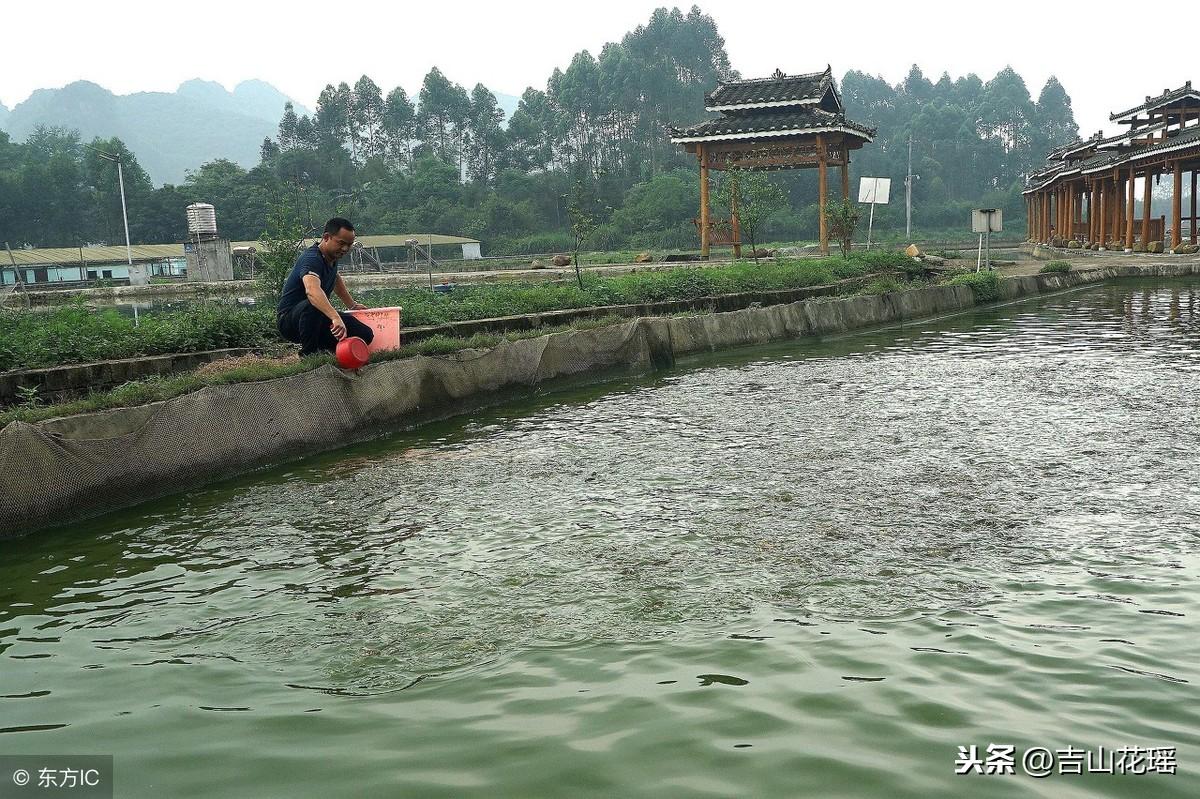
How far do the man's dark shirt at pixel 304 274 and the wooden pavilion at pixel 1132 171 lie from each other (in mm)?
27723

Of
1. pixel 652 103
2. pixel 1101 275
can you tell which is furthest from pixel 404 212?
pixel 1101 275

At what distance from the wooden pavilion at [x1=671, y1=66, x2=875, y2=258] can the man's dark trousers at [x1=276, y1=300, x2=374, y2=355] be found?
2599cm

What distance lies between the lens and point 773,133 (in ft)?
116

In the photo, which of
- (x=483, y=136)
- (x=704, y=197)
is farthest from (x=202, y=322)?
(x=483, y=136)

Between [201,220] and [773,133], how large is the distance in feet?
105

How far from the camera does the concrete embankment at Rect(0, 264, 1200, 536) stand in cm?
661

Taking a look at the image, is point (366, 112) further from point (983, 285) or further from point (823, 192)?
point (983, 285)

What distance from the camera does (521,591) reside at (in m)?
4.94

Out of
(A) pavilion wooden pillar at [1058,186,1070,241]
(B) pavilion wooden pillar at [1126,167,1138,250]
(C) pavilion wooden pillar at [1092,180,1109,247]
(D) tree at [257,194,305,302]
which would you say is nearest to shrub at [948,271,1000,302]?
(D) tree at [257,194,305,302]

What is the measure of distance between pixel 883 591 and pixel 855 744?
4.78 feet

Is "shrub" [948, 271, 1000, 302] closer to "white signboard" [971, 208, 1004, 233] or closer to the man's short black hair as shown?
"white signboard" [971, 208, 1004, 233]

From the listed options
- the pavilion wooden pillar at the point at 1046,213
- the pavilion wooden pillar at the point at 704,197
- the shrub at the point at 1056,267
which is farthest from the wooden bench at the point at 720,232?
the pavilion wooden pillar at the point at 1046,213

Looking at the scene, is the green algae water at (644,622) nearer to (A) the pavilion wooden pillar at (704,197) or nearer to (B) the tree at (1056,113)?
(A) the pavilion wooden pillar at (704,197)

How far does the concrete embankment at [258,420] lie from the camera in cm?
661
